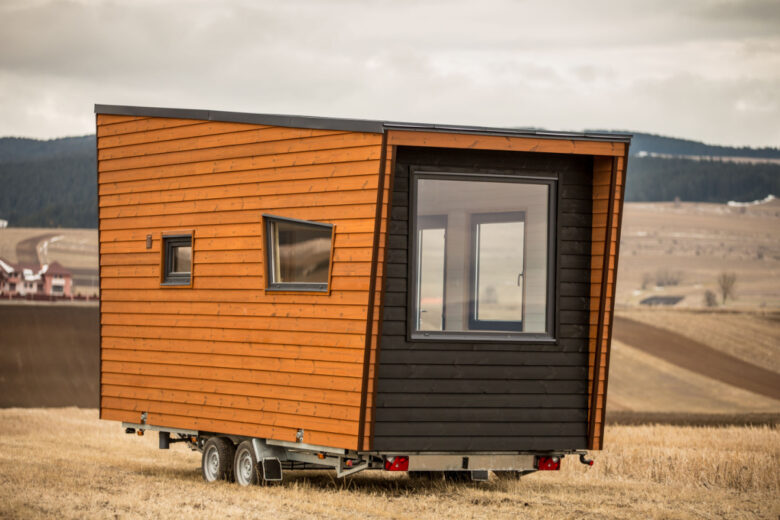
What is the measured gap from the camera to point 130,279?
1420 centimetres

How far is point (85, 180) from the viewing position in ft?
438

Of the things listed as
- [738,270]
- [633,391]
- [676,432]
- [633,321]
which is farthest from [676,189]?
[676,432]

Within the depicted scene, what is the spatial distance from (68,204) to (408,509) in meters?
119

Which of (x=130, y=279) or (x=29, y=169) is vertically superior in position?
(x=29, y=169)

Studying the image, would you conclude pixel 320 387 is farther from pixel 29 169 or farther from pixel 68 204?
pixel 29 169

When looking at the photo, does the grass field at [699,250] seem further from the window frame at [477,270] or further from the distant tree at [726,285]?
the window frame at [477,270]

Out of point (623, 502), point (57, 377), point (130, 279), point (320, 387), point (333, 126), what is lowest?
point (57, 377)

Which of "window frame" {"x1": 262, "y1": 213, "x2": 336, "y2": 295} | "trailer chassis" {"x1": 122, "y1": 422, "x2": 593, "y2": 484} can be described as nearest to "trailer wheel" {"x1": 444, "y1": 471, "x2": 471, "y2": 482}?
"trailer chassis" {"x1": 122, "y1": 422, "x2": 593, "y2": 484}

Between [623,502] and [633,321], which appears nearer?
[623,502]

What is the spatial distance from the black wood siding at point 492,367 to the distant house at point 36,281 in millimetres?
68476

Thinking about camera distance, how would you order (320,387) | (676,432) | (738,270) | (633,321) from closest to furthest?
(320,387) < (676,432) < (633,321) < (738,270)

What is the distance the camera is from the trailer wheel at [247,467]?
1223cm

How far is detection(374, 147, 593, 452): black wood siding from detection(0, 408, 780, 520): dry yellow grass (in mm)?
702

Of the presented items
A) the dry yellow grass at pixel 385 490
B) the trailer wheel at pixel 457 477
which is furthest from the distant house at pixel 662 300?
the trailer wheel at pixel 457 477
